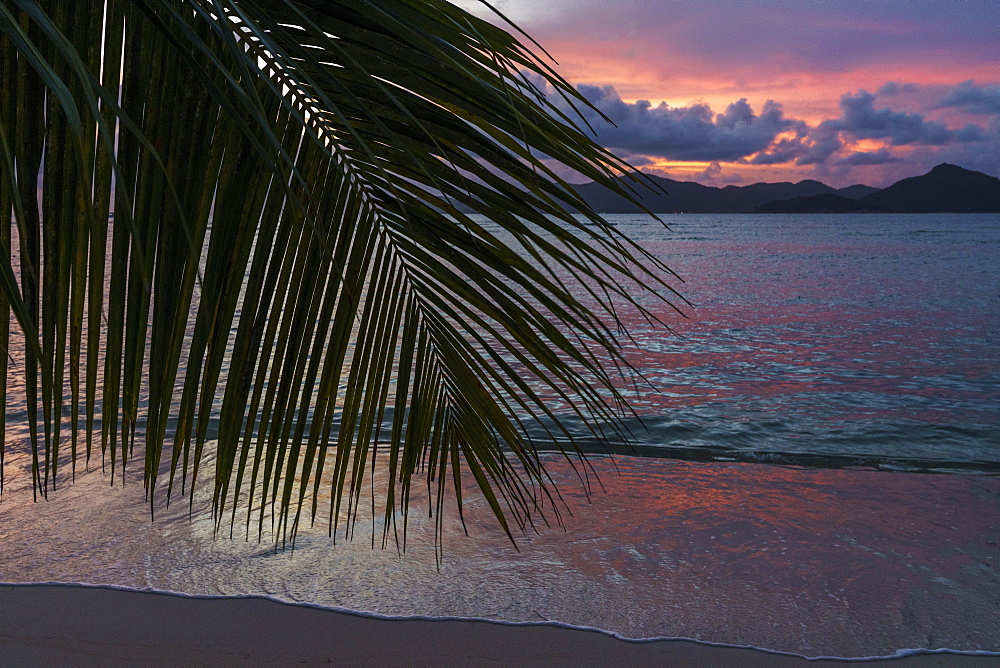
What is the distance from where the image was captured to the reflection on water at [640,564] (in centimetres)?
311

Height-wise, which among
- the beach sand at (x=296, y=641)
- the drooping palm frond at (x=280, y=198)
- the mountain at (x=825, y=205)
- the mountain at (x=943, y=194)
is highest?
the mountain at (x=943, y=194)

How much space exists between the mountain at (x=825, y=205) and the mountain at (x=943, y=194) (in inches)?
107

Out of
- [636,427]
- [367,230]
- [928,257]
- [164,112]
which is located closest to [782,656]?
[367,230]

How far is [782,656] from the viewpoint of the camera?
2.83 metres

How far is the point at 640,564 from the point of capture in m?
3.64

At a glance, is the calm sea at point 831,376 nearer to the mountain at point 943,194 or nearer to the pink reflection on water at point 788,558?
the pink reflection on water at point 788,558

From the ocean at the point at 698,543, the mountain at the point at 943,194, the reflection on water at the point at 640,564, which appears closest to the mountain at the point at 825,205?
the mountain at the point at 943,194

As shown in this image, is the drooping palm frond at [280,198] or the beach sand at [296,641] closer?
the drooping palm frond at [280,198]

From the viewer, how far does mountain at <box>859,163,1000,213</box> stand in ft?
443

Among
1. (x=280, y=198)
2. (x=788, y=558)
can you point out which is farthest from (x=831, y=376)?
(x=280, y=198)

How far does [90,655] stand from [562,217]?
2804 mm

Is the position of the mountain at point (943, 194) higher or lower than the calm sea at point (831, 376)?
higher

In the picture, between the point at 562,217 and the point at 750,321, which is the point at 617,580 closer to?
the point at 562,217

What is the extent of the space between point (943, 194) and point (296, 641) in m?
160
